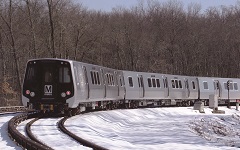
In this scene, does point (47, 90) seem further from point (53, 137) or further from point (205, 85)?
point (205, 85)

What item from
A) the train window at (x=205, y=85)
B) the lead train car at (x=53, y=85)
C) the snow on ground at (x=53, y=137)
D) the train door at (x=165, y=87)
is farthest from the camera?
the train window at (x=205, y=85)

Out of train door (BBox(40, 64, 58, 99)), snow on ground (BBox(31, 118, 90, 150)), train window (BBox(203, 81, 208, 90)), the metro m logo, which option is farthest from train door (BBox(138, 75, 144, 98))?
snow on ground (BBox(31, 118, 90, 150))

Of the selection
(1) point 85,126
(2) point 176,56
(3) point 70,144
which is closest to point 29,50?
(2) point 176,56

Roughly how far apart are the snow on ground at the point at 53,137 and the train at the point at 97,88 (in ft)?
13.6

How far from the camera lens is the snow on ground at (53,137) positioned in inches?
478

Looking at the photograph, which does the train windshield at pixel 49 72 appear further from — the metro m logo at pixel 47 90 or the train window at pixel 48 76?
the metro m logo at pixel 47 90

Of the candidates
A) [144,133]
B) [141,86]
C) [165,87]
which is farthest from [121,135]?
[165,87]

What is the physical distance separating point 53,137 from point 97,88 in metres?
13.1

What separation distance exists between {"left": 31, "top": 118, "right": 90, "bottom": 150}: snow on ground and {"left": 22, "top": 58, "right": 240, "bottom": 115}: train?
4.16 m

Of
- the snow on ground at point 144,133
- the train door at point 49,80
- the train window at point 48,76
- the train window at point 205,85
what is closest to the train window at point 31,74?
the train door at point 49,80

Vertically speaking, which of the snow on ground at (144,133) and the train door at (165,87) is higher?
the train door at (165,87)

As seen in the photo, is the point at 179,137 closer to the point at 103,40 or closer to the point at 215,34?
the point at 103,40

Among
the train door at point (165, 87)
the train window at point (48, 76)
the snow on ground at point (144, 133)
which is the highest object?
the train window at point (48, 76)

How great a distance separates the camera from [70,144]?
41.0ft
